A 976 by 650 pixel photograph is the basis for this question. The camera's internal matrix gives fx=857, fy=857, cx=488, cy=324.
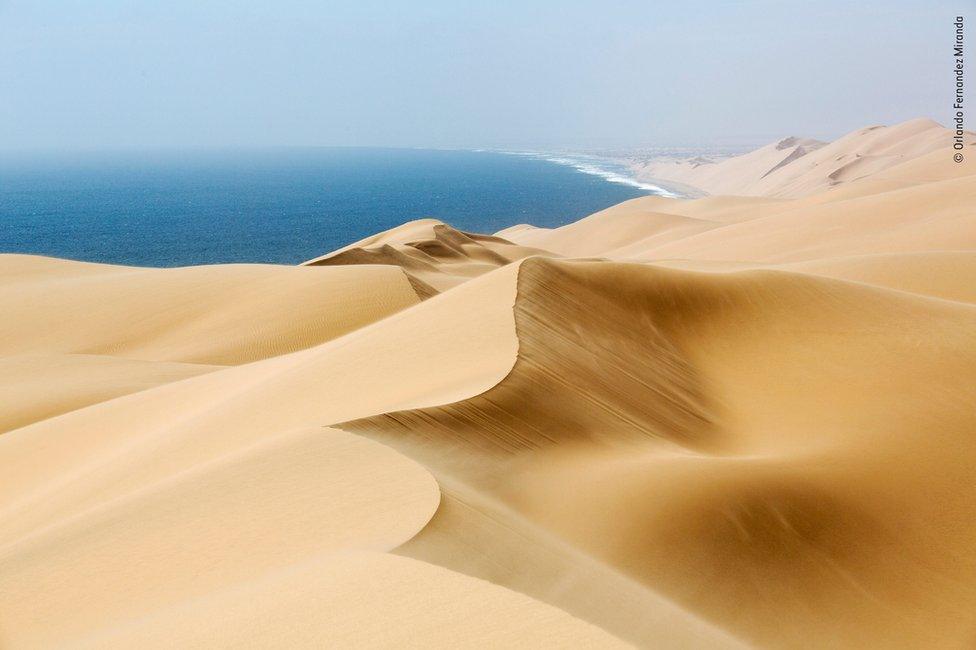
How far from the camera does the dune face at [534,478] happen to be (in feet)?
16.8

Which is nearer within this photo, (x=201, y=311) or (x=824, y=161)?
(x=201, y=311)

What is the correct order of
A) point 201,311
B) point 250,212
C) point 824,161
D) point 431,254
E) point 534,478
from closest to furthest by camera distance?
point 534,478
point 201,311
point 431,254
point 824,161
point 250,212

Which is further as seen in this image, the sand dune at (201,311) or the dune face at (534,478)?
the sand dune at (201,311)

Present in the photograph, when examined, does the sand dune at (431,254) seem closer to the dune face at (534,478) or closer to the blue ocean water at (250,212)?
the dune face at (534,478)

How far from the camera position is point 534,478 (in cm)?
806

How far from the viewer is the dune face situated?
16.8 feet

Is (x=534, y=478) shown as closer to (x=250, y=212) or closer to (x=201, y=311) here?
(x=201, y=311)

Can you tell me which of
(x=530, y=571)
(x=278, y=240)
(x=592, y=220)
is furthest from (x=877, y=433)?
(x=278, y=240)

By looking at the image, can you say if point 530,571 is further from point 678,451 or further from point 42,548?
point 678,451

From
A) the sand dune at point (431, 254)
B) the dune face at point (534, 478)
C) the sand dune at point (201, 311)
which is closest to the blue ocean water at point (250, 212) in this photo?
the sand dune at point (431, 254)

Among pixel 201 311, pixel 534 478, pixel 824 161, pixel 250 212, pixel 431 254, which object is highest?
pixel 824 161

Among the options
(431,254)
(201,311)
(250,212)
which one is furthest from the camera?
(250,212)

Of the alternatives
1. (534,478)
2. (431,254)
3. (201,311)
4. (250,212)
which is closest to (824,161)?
(250,212)

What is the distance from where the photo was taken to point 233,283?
30781 millimetres
